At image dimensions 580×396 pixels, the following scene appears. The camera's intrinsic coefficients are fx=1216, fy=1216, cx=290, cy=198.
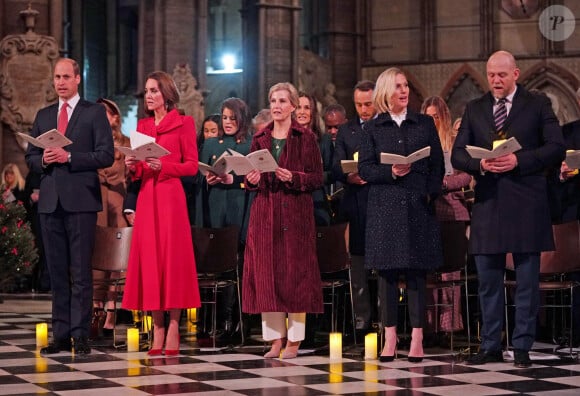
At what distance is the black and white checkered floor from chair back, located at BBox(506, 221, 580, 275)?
59 cm

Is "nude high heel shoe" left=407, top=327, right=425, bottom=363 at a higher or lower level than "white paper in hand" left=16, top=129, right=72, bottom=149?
lower

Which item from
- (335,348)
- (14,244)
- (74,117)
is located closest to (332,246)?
(335,348)

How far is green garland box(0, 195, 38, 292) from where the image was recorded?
11969mm

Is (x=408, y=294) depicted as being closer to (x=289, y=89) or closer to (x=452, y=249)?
(x=452, y=249)

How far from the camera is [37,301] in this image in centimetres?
1329

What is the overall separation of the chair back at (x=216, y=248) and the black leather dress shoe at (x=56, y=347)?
1068mm

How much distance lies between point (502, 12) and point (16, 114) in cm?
1585

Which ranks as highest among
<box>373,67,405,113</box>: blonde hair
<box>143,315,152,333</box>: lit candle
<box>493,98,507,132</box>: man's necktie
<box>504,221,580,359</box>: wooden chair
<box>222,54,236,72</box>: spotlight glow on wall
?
<box>222,54,236,72</box>: spotlight glow on wall

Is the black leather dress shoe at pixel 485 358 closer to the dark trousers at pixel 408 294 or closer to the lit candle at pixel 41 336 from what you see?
the dark trousers at pixel 408 294

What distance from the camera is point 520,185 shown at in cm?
756

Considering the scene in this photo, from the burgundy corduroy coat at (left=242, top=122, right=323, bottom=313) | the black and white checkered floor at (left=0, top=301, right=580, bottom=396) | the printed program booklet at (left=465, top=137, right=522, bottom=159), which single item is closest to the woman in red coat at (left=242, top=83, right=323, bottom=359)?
the burgundy corduroy coat at (left=242, top=122, right=323, bottom=313)

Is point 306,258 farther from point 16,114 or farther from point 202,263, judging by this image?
point 16,114

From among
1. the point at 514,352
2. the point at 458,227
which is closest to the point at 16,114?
the point at 458,227

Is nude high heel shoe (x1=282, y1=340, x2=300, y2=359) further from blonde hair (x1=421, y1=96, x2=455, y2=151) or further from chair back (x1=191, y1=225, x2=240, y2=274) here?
blonde hair (x1=421, y1=96, x2=455, y2=151)
